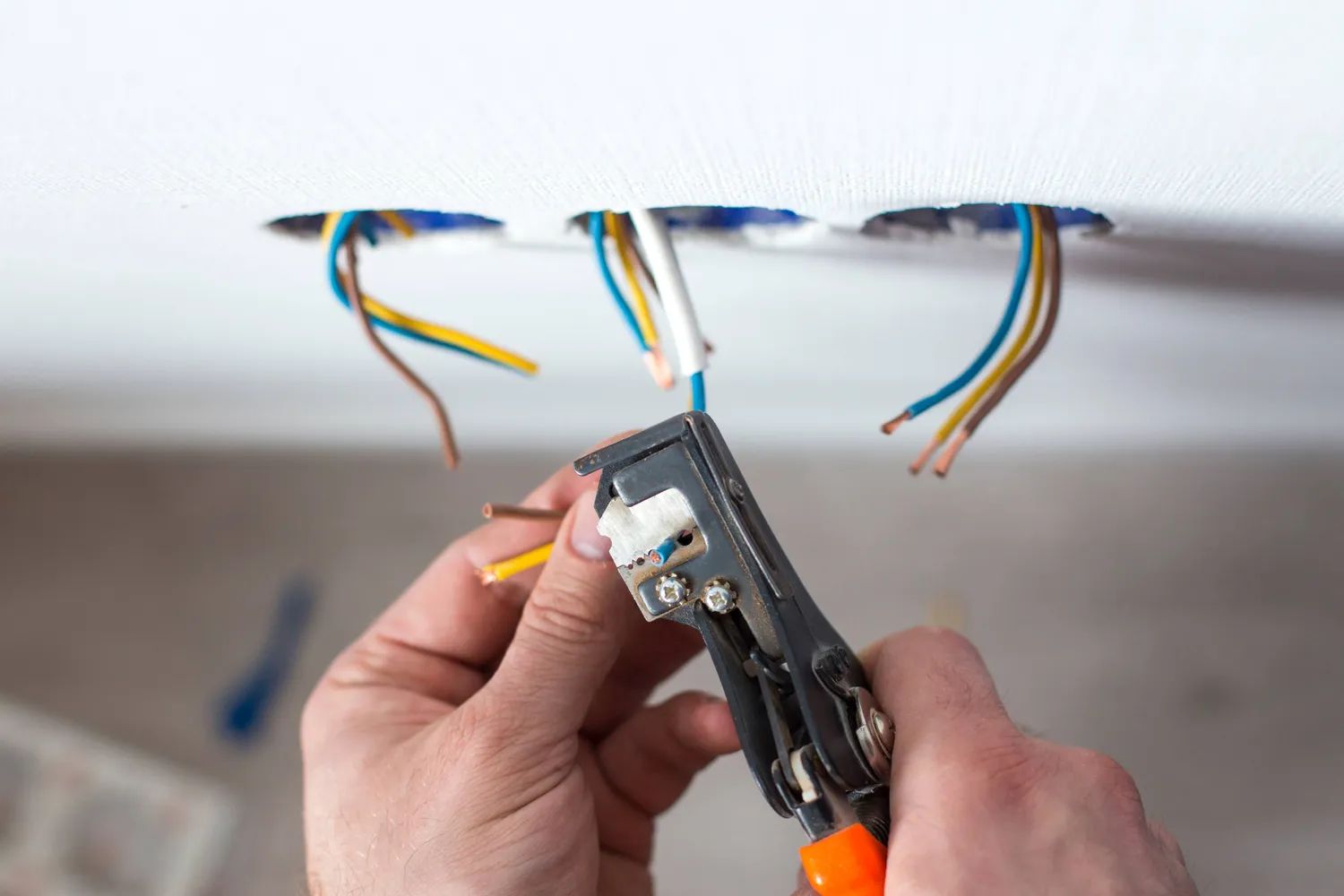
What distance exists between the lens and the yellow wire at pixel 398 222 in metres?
0.56

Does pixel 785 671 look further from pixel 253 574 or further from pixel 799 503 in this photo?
pixel 253 574

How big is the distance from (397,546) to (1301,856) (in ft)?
3.49

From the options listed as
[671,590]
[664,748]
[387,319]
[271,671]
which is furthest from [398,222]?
[271,671]

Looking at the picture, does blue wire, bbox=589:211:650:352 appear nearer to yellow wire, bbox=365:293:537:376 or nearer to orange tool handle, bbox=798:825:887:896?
yellow wire, bbox=365:293:537:376

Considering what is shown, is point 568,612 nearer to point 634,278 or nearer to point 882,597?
point 634,278

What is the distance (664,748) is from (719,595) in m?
0.30

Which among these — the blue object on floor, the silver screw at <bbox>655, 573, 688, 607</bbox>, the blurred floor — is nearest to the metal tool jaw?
the silver screw at <bbox>655, 573, 688, 607</bbox>

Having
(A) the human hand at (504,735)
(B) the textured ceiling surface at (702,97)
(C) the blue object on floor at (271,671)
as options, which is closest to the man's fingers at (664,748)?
(A) the human hand at (504,735)

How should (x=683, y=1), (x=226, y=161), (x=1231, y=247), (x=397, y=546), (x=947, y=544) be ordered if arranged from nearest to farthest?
(x=683, y=1) < (x=226, y=161) < (x=1231, y=247) < (x=947, y=544) < (x=397, y=546)

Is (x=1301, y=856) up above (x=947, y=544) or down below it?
below

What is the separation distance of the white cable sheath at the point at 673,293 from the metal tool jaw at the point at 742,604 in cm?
6

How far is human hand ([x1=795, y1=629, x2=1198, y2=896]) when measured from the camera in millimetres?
407

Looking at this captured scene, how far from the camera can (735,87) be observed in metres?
0.31

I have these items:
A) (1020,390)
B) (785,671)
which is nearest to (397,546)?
(1020,390)
